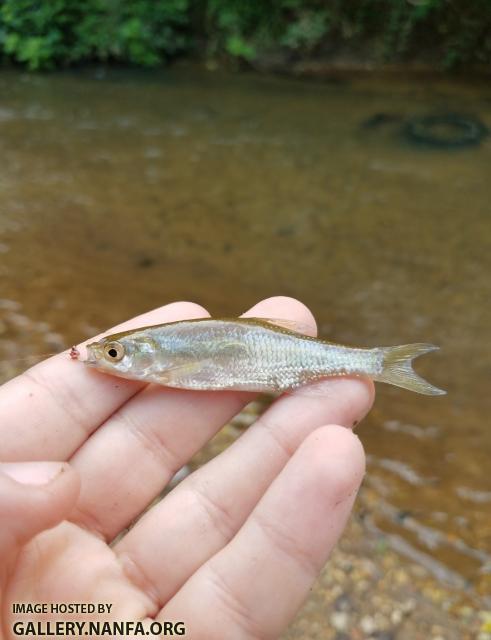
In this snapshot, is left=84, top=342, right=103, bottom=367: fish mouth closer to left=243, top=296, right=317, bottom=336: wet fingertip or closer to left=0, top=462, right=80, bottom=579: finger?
left=0, top=462, right=80, bottom=579: finger

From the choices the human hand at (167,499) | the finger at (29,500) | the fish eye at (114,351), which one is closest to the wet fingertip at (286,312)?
the human hand at (167,499)

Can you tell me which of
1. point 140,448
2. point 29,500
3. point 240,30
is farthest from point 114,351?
point 240,30

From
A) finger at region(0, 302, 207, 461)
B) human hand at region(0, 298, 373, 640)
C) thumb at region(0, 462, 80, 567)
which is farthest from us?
finger at region(0, 302, 207, 461)

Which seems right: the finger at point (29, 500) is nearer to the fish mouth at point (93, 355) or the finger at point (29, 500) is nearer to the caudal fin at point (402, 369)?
the fish mouth at point (93, 355)

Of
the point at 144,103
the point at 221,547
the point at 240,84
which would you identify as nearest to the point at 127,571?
the point at 221,547

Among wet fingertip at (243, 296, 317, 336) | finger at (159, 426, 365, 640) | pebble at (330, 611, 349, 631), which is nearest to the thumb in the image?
finger at (159, 426, 365, 640)

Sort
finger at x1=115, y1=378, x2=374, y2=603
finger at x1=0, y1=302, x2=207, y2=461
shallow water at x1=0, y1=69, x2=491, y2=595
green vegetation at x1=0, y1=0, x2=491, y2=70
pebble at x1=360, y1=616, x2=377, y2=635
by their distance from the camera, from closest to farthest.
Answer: finger at x1=115, y1=378, x2=374, y2=603, finger at x1=0, y1=302, x2=207, y2=461, pebble at x1=360, y1=616, x2=377, y2=635, shallow water at x1=0, y1=69, x2=491, y2=595, green vegetation at x1=0, y1=0, x2=491, y2=70

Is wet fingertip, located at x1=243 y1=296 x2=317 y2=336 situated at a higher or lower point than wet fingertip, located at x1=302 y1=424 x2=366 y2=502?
lower

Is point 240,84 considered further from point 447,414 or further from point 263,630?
point 263,630

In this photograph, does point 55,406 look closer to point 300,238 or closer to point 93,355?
point 93,355
